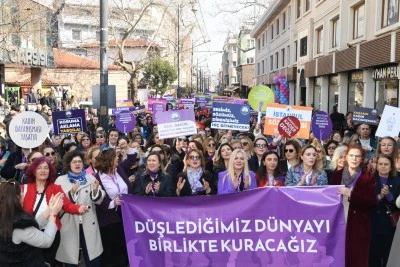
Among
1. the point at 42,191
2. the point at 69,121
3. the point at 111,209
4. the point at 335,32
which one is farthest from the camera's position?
the point at 335,32

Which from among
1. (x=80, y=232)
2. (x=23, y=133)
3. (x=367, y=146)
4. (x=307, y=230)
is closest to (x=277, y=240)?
(x=307, y=230)

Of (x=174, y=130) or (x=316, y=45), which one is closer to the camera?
(x=174, y=130)

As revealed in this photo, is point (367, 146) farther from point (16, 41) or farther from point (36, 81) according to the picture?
point (36, 81)

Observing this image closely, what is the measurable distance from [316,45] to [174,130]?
18055 millimetres

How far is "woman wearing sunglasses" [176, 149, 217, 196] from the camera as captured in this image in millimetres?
6043

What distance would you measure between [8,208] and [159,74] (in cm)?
4779

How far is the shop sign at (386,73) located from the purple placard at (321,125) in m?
4.72

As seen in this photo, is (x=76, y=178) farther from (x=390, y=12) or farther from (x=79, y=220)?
(x=390, y=12)

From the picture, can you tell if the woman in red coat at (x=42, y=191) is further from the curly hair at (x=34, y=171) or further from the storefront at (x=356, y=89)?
the storefront at (x=356, y=89)

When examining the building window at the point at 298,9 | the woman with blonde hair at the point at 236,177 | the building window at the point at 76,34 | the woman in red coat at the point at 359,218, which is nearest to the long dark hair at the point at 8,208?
the woman with blonde hair at the point at 236,177

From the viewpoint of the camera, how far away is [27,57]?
966 inches

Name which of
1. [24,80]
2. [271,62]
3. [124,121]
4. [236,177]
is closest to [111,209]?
[236,177]

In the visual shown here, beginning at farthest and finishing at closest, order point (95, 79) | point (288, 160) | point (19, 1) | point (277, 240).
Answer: point (95, 79) → point (19, 1) → point (288, 160) → point (277, 240)

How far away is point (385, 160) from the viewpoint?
219 inches
